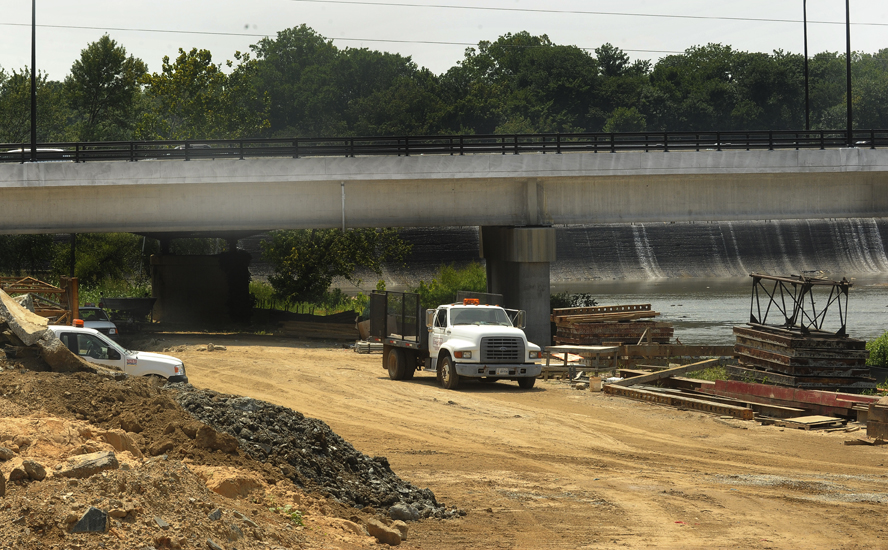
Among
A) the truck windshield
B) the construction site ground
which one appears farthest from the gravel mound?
the truck windshield

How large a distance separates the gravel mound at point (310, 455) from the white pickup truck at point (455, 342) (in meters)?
11.4

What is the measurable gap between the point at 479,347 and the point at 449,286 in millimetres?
19899

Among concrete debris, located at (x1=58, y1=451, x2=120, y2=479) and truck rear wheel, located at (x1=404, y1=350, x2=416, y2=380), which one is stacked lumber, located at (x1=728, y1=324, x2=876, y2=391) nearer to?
truck rear wheel, located at (x1=404, y1=350, x2=416, y2=380)

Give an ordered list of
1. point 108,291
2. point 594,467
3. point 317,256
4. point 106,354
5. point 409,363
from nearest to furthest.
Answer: point 594,467 → point 106,354 → point 409,363 → point 317,256 → point 108,291

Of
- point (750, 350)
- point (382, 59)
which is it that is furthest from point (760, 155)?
point (382, 59)

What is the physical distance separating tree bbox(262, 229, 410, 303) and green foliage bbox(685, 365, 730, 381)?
24.1m

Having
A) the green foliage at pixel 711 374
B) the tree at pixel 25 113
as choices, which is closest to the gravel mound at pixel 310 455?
the green foliage at pixel 711 374

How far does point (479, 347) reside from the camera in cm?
2344

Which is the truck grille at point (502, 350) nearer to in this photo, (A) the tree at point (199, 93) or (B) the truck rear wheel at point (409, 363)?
(B) the truck rear wheel at point (409, 363)

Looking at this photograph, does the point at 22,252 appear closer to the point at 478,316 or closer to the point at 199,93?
the point at 199,93

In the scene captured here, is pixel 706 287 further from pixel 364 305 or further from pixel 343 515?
pixel 343 515

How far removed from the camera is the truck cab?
23.5m

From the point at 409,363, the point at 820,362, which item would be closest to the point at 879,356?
the point at 820,362

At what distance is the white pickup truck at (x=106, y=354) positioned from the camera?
19266 mm
